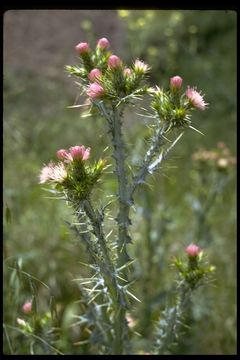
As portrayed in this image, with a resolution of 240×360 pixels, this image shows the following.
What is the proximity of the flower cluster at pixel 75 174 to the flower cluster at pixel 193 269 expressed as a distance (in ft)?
1.69

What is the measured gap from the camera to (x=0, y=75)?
1950mm

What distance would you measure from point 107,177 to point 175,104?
226cm

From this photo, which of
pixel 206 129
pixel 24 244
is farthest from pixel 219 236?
pixel 206 129

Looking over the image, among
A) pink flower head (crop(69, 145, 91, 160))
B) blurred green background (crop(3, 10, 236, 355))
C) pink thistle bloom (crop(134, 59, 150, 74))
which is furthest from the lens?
blurred green background (crop(3, 10, 236, 355))

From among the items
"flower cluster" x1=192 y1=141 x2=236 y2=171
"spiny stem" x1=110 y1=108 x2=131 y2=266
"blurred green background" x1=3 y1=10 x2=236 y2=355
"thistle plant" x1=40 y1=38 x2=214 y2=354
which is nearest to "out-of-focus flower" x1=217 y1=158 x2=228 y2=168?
"flower cluster" x1=192 y1=141 x2=236 y2=171

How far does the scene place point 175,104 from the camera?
1.60 meters

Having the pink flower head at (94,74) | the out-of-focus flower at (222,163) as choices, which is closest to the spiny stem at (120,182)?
the pink flower head at (94,74)

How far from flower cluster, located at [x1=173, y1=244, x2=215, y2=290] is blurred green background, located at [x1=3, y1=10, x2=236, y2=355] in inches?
10.7

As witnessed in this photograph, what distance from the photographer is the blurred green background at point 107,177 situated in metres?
3.03

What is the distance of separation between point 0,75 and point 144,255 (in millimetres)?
1702

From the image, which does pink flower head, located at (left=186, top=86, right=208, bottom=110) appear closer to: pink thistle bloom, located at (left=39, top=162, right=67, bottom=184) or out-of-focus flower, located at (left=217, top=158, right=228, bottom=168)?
pink thistle bloom, located at (left=39, top=162, right=67, bottom=184)

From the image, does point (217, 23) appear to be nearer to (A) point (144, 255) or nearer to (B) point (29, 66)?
(B) point (29, 66)

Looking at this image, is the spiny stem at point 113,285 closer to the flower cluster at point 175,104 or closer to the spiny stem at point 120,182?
the spiny stem at point 120,182

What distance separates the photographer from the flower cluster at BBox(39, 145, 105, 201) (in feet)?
4.96
